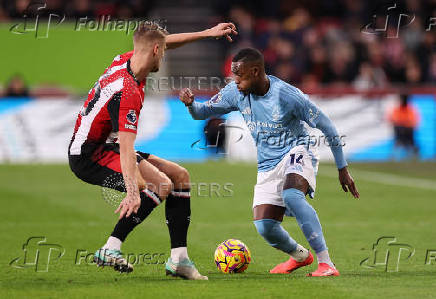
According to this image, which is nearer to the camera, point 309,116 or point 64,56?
point 309,116

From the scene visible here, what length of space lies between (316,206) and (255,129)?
5.70 m

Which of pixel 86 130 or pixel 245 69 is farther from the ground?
pixel 245 69

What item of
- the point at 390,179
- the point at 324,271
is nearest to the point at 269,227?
the point at 324,271

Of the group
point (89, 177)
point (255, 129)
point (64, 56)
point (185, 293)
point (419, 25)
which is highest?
point (419, 25)

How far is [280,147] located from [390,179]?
32.1ft

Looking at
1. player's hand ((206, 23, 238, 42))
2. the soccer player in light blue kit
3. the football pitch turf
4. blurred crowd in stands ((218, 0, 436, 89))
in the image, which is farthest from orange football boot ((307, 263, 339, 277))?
blurred crowd in stands ((218, 0, 436, 89))

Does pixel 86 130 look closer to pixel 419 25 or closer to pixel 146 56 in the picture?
pixel 146 56

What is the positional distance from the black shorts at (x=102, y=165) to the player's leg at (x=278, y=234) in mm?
1146

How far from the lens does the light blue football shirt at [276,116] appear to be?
7.75 metres

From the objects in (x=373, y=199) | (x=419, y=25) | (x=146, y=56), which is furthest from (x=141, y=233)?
(x=419, y=25)

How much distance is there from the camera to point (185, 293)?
6.77 meters

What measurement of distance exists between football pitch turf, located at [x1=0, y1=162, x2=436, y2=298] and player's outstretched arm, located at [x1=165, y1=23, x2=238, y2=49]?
2.00m

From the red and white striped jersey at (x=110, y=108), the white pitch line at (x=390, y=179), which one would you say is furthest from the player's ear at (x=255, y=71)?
the white pitch line at (x=390, y=179)

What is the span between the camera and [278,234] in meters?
7.87
